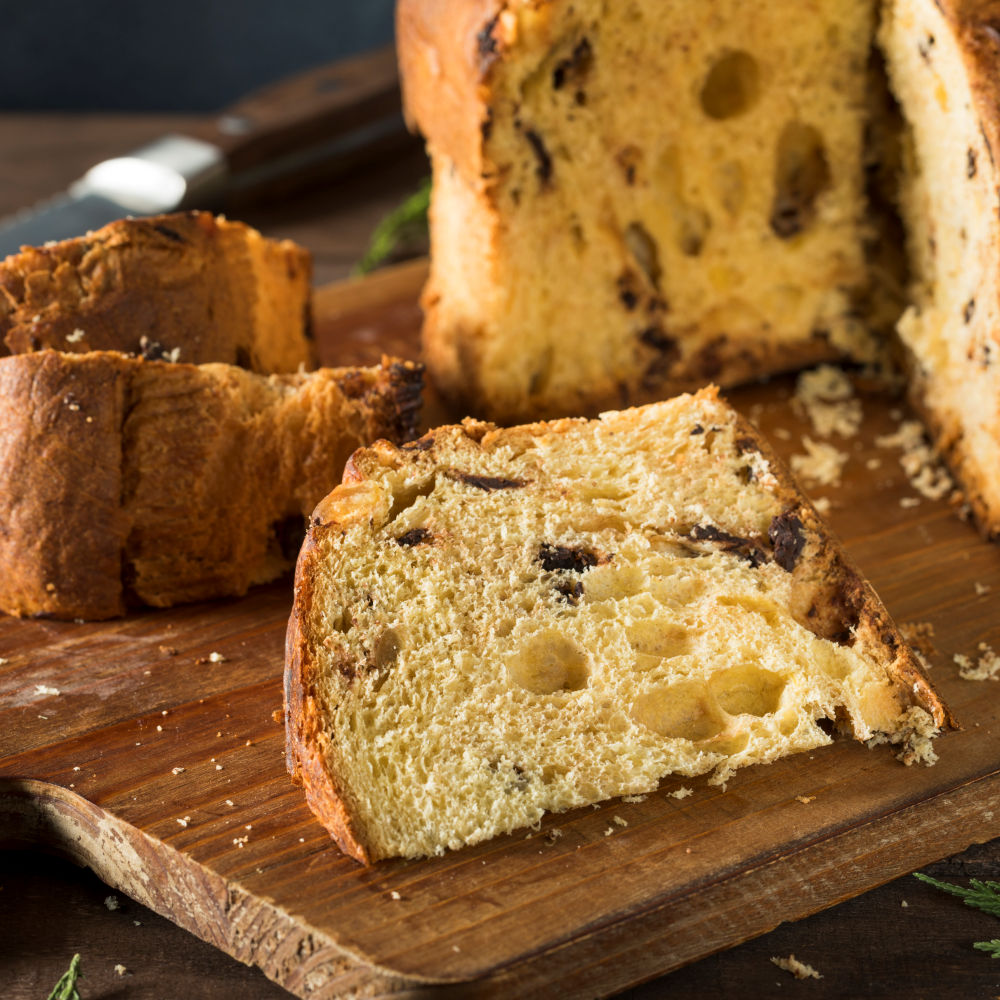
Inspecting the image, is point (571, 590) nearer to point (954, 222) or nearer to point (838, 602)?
point (838, 602)

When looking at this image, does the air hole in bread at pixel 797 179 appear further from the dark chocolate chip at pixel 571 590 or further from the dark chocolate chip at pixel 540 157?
the dark chocolate chip at pixel 571 590

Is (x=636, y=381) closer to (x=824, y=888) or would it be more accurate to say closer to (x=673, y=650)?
(x=673, y=650)

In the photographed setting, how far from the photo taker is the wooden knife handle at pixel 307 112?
4.91 metres

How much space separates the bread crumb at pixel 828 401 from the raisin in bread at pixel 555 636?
948 millimetres

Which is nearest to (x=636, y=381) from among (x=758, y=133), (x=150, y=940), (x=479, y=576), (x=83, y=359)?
(x=758, y=133)

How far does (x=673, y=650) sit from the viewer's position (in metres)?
2.44

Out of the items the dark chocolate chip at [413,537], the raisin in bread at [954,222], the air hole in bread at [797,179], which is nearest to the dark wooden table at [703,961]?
the dark chocolate chip at [413,537]

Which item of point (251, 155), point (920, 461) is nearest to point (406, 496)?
point (920, 461)

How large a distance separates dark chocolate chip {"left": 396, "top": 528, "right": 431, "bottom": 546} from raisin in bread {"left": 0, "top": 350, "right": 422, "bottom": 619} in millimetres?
483

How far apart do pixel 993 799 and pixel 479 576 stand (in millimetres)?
1011

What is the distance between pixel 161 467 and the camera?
2.76m

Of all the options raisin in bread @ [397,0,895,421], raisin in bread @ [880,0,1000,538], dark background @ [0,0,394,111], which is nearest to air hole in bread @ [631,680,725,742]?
raisin in bread @ [880,0,1000,538]

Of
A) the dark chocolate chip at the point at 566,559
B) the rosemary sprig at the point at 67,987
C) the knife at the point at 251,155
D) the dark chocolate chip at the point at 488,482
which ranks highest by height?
the knife at the point at 251,155

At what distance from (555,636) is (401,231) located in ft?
8.82
